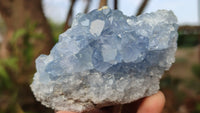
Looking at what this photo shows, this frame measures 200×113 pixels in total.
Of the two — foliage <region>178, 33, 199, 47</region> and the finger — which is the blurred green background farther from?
foliage <region>178, 33, 199, 47</region>

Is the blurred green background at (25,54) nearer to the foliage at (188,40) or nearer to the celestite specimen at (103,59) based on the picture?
the celestite specimen at (103,59)

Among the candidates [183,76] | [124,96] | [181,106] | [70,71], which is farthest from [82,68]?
[183,76]

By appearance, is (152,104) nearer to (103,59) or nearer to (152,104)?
(152,104)

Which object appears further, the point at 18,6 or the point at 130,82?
the point at 18,6

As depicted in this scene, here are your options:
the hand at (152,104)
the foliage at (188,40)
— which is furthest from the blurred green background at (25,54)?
the foliage at (188,40)

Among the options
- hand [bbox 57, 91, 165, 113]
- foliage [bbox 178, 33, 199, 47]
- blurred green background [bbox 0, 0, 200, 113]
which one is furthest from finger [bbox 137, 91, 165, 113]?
foliage [bbox 178, 33, 199, 47]

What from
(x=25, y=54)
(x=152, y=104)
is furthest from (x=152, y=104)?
(x=25, y=54)

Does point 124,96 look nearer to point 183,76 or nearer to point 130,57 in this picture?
point 130,57

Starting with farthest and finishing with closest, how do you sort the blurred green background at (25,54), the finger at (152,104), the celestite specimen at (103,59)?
the blurred green background at (25,54)
the finger at (152,104)
the celestite specimen at (103,59)

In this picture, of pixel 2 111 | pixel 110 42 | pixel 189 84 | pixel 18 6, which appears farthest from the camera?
pixel 189 84
